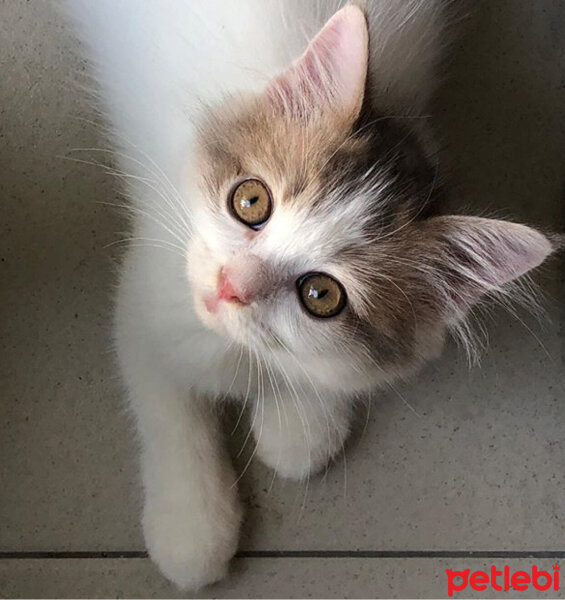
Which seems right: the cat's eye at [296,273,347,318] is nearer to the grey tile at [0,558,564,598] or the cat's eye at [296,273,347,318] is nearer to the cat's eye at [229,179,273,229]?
the cat's eye at [229,179,273,229]

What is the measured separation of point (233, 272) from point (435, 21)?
0.65m

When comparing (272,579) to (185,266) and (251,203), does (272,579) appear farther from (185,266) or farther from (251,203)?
(251,203)

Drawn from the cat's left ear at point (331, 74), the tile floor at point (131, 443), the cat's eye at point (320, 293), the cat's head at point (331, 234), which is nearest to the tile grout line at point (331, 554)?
the tile floor at point (131, 443)

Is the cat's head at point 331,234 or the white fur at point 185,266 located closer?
the cat's head at point 331,234

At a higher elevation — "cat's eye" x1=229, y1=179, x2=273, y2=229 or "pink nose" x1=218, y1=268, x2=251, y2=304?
"cat's eye" x1=229, y1=179, x2=273, y2=229

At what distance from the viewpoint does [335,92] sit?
0.88 m

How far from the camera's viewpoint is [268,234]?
0.85 meters

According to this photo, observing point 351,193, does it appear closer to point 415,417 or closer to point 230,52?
point 230,52

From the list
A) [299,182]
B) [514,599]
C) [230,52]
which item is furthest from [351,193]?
[514,599]

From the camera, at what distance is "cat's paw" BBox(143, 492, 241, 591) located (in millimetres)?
1194

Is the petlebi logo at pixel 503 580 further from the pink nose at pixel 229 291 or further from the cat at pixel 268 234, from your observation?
the pink nose at pixel 229 291

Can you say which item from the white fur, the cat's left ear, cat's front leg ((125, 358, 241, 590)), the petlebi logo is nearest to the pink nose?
the white fur

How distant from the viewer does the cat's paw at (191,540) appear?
1194 millimetres

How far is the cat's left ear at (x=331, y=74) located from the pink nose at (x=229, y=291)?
0.75 feet
